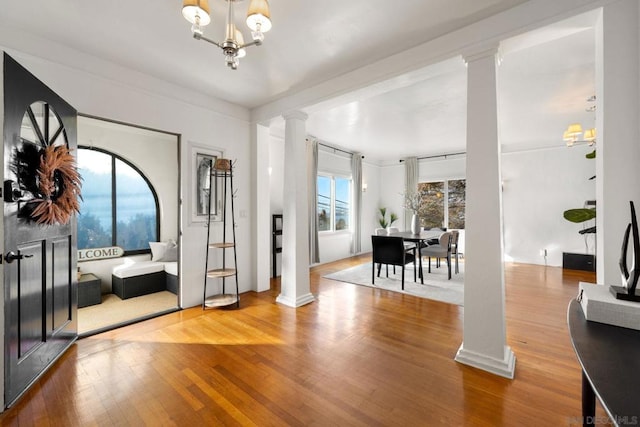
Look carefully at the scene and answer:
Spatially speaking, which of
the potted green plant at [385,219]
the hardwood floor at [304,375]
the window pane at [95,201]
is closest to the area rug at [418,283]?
the hardwood floor at [304,375]

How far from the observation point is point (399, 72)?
2.60 meters

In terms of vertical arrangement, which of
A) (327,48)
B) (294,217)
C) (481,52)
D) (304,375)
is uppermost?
(327,48)

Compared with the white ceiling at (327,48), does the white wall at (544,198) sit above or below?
below

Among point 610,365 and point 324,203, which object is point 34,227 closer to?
point 610,365

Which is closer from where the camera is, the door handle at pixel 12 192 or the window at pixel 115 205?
the door handle at pixel 12 192

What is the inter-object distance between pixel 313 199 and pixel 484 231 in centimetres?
398

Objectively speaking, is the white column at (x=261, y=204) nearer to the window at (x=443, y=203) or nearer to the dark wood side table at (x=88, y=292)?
the dark wood side table at (x=88, y=292)

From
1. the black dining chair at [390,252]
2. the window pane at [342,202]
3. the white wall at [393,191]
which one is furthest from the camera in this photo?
the white wall at [393,191]

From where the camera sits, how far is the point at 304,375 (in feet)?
6.70

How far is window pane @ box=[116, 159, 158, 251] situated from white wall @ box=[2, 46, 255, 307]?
2157 mm

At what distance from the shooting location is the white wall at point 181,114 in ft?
8.33

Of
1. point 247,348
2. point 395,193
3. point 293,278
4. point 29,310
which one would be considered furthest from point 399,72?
point 395,193

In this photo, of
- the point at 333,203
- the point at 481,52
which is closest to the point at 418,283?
the point at 333,203

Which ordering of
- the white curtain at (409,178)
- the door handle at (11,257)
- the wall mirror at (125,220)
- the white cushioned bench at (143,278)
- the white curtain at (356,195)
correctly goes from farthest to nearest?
the white curtain at (409,178) → the white curtain at (356,195) → the white cushioned bench at (143,278) → the wall mirror at (125,220) → the door handle at (11,257)
